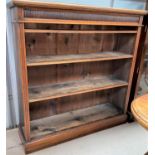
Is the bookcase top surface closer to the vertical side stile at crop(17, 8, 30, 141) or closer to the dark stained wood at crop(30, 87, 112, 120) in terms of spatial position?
the vertical side stile at crop(17, 8, 30, 141)

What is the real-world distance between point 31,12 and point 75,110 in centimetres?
130

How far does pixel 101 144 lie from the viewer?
178cm


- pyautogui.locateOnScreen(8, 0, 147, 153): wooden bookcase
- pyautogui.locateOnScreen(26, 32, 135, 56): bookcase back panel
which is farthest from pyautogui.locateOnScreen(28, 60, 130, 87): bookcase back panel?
pyautogui.locateOnScreen(26, 32, 135, 56): bookcase back panel

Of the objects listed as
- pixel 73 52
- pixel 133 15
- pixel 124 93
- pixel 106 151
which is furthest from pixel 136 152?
pixel 133 15

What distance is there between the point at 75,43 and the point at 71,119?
2.88ft

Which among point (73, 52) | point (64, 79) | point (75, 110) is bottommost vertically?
point (75, 110)

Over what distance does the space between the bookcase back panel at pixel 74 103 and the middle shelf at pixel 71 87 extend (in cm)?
20

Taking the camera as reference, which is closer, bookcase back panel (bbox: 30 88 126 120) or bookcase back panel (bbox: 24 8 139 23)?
bookcase back panel (bbox: 24 8 139 23)

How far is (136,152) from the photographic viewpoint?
1.71 meters

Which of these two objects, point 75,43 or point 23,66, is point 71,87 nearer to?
point 75,43

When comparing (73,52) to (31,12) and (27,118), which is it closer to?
(31,12)

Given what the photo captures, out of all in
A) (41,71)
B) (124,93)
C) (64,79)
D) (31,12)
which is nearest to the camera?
(31,12)

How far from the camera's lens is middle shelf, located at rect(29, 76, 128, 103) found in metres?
1.59

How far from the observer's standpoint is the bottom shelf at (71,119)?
1.75 m
